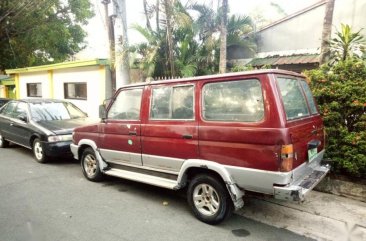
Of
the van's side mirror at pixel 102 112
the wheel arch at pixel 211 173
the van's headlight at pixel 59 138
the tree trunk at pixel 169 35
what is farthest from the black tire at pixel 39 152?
the tree trunk at pixel 169 35

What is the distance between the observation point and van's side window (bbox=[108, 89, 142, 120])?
16.8ft

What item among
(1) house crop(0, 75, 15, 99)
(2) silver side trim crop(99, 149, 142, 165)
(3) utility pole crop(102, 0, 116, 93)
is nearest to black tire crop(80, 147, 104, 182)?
(2) silver side trim crop(99, 149, 142, 165)

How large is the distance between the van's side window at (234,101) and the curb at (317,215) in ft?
5.08

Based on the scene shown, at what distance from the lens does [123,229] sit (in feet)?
13.2

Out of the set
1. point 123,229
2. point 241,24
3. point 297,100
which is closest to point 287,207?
point 297,100

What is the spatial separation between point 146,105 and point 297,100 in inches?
88.6

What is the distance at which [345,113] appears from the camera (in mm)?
5180

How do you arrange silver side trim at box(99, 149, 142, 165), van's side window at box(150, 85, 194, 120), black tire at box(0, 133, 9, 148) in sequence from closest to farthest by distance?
van's side window at box(150, 85, 194, 120), silver side trim at box(99, 149, 142, 165), black tire at box(0, 133, 9, 148)

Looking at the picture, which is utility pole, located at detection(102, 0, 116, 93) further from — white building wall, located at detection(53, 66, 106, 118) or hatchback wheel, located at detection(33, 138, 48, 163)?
hatchback wheel, located at detection(33, 138, 48, 163)

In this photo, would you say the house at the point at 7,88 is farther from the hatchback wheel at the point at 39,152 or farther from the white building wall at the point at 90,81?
the hatchback wheel at the point at 39,152

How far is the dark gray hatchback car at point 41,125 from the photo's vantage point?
7273 millimetres

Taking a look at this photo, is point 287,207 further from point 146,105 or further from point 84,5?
point 84,5

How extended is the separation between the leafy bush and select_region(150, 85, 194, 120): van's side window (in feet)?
8.15

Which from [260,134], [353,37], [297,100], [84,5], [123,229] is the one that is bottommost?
[123,229]
